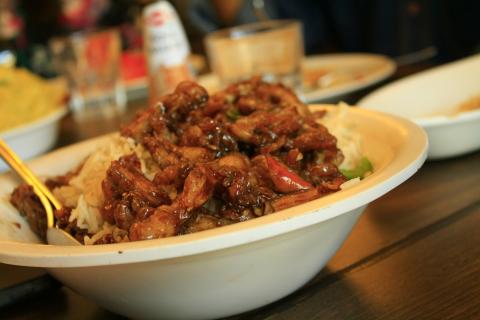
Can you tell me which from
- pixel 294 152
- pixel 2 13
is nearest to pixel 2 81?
pixel 294 152

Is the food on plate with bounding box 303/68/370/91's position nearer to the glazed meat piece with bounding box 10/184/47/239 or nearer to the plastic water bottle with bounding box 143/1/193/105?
the plastic water bottle with bounding box 143/1/193/105

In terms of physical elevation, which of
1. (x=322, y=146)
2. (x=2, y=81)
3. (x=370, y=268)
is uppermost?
(x=322, y=146)

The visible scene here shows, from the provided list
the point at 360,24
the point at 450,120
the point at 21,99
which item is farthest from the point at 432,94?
the point at 360,24

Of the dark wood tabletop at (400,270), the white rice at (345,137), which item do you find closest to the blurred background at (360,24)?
the white rice at (345,137)

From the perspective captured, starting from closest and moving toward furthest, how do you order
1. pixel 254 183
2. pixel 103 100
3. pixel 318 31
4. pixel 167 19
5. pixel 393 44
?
1. pixel 254 183
2. pixel 167 19
3. pixel 103 100
4. pixel 393 44
5. pixel 318 31

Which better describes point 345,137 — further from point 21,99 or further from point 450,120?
point 21,99

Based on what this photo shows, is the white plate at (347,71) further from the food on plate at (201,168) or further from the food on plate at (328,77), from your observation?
the food on plate at (201,168)

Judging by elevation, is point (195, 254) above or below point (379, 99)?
above

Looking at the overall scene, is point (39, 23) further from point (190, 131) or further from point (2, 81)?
point (190, 131)
